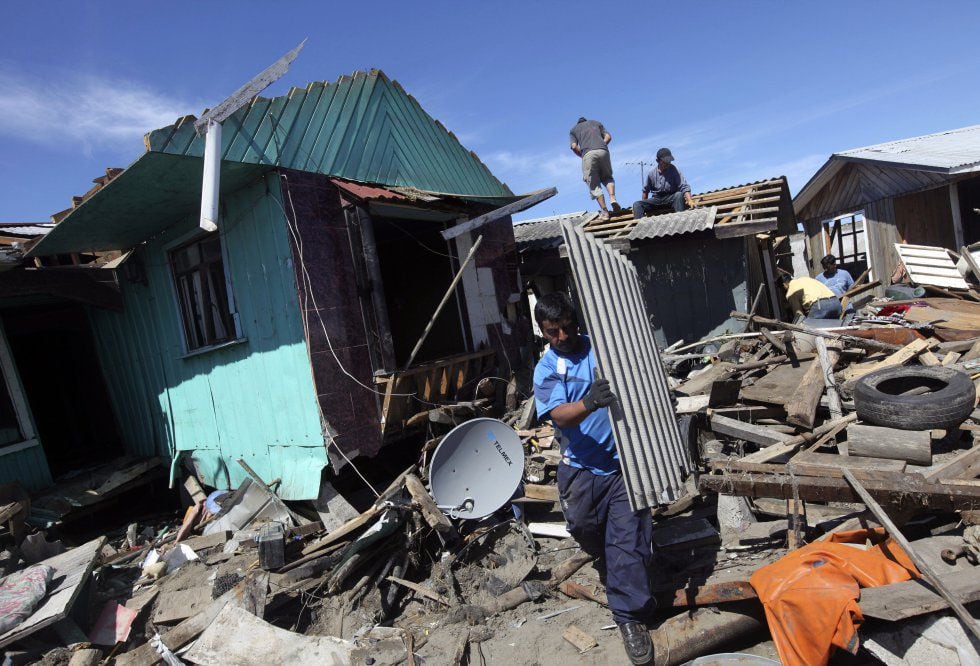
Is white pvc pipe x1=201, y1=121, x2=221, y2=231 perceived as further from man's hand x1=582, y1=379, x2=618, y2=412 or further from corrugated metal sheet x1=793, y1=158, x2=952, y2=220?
corrugated metal sheet x1=793, y1=158, x2=952, y2=220

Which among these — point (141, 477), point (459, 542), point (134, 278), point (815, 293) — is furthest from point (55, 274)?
point (815, 293)

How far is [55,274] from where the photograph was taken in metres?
8.41

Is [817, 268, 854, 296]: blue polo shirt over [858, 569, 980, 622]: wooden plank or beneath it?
over

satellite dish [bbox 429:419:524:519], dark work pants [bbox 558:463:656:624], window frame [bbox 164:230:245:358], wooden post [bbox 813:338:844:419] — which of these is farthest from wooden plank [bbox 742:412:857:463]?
window frame [bbox 164:230:245:358]

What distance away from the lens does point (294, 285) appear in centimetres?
605

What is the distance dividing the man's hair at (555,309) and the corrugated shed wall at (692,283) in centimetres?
586

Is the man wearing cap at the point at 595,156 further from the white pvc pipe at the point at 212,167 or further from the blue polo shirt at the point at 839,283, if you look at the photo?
the white pvc pipe at the point at 212,167

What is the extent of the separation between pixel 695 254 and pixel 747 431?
4763 millimetres

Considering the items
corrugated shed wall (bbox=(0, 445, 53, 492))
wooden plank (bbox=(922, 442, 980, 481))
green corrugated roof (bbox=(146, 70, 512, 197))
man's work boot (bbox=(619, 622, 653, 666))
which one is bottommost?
man's work boot (bbox=(619, 622, 653, 666))

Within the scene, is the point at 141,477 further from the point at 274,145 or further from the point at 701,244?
the point at 701,244

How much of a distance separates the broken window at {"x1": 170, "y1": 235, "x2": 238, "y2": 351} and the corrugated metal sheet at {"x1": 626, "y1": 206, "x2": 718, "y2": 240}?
6.33m

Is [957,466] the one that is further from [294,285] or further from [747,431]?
[294,285]

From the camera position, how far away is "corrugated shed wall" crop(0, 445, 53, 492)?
824cm

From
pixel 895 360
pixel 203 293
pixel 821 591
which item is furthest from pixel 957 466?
pixel 203 293
